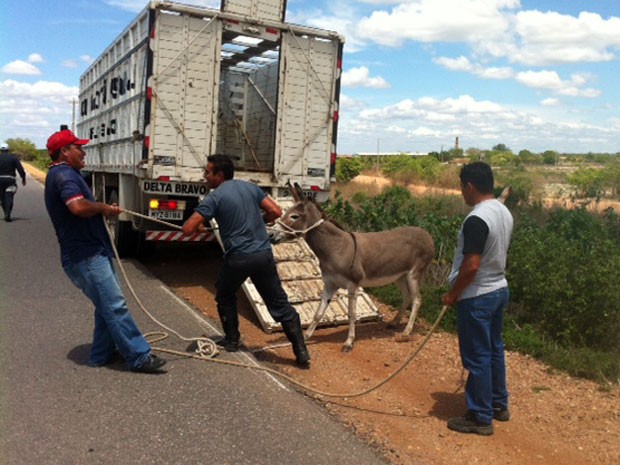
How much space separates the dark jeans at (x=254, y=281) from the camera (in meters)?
5.63

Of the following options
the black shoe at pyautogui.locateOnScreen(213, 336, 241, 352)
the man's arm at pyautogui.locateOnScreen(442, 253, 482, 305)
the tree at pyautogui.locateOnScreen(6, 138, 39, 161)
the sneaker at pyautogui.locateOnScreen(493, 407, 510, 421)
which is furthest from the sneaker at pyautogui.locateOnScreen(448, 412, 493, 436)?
the tree at pyautogui.locateOnScreen(6, 138, 39, 161)

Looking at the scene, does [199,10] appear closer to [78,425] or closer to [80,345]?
[80,345]

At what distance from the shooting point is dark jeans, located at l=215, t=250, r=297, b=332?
5.63 metres

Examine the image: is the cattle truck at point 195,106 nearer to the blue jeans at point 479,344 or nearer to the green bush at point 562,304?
the green bush at point 562,304

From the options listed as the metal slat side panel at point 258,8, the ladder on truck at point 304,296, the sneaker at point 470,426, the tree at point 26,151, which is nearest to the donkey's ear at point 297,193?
the ladder on truck at point 304,296

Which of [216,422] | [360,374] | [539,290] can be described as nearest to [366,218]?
[539,290]

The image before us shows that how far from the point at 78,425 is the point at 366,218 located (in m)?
7.61

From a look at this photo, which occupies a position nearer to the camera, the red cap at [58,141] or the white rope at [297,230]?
the red cap at [58,141]

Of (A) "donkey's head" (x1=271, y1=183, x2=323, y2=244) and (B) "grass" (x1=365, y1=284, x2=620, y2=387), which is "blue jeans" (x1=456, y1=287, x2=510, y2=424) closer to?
(B) "grass" (x1=365, y1=284, x2=620, y2=387)

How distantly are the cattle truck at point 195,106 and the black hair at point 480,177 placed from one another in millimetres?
3368

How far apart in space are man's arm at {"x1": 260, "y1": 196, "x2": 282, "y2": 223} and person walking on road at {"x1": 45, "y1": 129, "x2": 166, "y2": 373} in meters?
1.45

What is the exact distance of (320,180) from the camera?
10.1 metres

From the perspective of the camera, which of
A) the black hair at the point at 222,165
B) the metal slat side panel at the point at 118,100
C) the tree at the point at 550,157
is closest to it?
the black hair at the point at 222,165

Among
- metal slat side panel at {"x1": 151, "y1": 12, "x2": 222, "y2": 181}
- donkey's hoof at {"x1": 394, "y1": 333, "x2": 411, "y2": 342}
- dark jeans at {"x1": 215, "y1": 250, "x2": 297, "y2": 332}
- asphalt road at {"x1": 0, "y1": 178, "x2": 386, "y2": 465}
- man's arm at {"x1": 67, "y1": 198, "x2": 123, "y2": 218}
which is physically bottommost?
donkey's hoof at {"x1": 394, "y1": 333, "x2": 411, "y2": 342}
